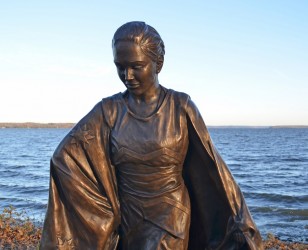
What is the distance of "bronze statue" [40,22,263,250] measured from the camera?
3.29m

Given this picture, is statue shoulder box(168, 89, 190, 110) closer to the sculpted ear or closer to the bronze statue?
the bronze statue

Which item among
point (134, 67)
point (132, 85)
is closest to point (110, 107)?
point (132, 85)

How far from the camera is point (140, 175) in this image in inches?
131

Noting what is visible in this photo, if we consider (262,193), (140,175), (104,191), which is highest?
(140,175)

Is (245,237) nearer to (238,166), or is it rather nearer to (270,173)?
(270,173)

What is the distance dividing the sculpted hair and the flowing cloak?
37cm

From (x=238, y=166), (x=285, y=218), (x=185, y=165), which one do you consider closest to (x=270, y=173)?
(x=238, y=166)

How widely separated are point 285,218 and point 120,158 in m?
12.7

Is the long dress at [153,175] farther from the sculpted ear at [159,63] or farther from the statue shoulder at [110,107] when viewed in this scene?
the sculpted ear at [159,63]

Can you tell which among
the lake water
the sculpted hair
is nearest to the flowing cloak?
the sculpted hair

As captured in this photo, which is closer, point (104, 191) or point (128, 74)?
point (128, 74)

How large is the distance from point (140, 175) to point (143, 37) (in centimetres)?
98

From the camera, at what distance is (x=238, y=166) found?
30578mm

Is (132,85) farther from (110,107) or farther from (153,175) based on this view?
(153,175)
